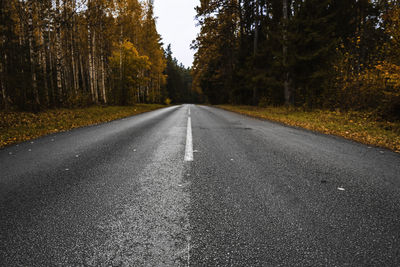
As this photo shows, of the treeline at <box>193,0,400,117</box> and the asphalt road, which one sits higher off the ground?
the treeline at <box>193,0,400,117</box>

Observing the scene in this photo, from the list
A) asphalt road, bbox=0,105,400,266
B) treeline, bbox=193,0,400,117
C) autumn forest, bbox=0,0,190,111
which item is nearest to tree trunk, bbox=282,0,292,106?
treeline, bbox=193,0,400,117

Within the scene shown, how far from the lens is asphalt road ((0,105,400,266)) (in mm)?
1581

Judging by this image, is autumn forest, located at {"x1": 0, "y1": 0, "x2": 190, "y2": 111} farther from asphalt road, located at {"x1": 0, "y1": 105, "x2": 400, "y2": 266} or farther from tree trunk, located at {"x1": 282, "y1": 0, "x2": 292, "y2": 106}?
tree trunk, located at {"x1": 282, "y1": 0, "x2": 292, "y2": 106}

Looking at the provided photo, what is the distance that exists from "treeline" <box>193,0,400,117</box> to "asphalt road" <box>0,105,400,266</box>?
862 centimetres

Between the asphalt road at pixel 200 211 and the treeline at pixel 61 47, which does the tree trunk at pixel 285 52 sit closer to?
the asphalt road at pixel 200 211

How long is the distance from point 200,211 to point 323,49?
15.2 metres

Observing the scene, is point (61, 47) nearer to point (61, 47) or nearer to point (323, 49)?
point (61, 47)

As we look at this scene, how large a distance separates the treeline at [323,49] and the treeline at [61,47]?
10.1m

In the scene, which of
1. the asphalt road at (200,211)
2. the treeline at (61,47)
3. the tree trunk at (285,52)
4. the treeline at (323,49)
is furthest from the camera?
the tree trunk at (285,52)

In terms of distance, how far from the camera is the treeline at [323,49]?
407 inches

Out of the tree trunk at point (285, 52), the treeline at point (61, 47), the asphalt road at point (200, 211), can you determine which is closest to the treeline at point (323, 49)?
the tree trunk at point (285, 52)

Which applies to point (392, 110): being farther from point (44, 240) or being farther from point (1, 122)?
point (1, 122)

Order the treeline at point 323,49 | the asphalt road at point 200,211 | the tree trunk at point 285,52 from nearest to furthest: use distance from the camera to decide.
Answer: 1. the asphalt road at point 200,211
2. the treeline at point 323,49
3. the tree trunk at point 285,52

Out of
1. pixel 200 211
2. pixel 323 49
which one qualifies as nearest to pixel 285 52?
pixel 323 49
